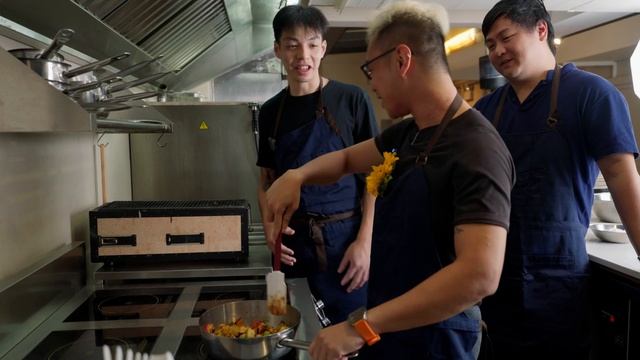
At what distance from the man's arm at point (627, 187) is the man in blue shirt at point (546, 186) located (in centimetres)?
2

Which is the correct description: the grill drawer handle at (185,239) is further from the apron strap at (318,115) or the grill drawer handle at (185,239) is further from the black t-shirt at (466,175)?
the black t-shirt at (466,175)

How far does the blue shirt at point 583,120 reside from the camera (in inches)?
52.7

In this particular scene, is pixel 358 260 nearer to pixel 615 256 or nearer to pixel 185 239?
pixel 185 239

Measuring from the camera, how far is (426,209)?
3.14 feet

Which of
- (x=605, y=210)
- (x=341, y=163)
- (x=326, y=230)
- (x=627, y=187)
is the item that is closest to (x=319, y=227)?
(x=326, y=230)

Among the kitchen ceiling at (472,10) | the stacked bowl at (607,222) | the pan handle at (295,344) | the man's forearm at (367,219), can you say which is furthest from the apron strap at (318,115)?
the kitchen ceiling at (472,10)

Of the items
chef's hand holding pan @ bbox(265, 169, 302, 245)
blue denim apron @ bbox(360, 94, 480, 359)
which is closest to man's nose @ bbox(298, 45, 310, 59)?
chef's hand holding pan @ bbox(265, 169, 302, 245)

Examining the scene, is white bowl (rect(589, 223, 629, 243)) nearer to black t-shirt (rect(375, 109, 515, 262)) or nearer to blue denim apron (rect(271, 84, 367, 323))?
blue denim apron (rect(271, 84, 367, 323))

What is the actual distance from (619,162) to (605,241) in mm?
651

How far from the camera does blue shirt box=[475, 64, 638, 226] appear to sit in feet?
4.39

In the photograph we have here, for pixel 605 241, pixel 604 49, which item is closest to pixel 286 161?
pixel 605 241

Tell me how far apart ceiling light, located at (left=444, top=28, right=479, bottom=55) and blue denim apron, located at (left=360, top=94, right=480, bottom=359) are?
5.02 m

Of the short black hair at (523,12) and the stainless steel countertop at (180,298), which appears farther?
the short black hair at (523,12)

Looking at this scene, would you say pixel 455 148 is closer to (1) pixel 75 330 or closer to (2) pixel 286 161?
(2) pixel 286 161
